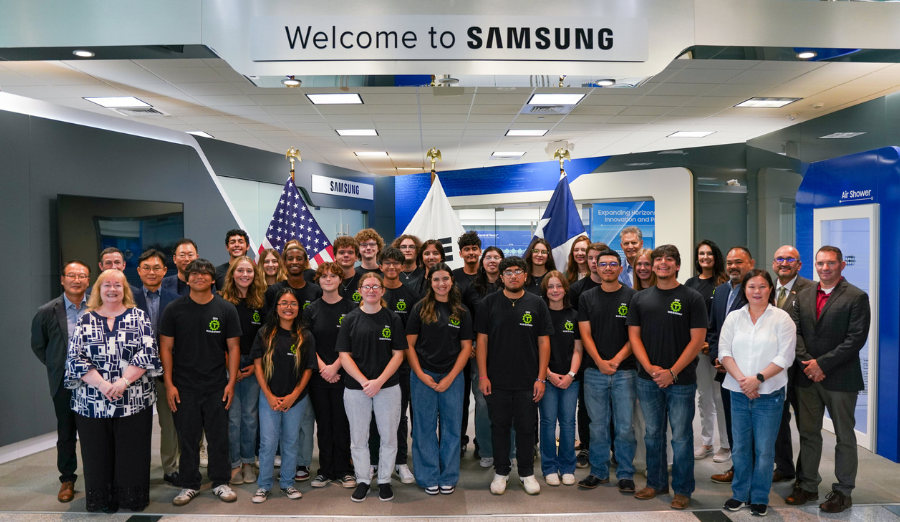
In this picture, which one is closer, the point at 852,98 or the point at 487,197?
the point at 852,98

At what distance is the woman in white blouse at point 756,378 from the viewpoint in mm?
3479

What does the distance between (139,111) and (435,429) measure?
6.73 meters

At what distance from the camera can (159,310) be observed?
4.42m

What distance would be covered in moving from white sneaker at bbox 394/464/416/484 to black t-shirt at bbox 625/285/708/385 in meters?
1.91

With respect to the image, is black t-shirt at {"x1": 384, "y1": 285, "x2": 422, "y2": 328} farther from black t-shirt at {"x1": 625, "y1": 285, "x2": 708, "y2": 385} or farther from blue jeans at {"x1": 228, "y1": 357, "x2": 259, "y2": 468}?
black t-shirt at {"x1": 625, "y1": 285, "x2": 708, "y2": 385}

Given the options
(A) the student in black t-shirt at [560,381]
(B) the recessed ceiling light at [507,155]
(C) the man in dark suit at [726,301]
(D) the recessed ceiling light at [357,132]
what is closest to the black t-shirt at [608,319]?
(A) the student in black t-shirt at [560,381]

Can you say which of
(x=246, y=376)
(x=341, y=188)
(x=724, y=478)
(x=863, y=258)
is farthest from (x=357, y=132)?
(x=724, y=478)

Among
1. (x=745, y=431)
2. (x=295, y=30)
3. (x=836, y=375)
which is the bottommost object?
(x=745, y=431)

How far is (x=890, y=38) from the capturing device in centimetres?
425

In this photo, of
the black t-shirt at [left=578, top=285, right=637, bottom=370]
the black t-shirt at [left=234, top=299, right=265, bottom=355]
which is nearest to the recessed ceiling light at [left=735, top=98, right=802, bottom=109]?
the black t-shirt at [left=578, top=285, right=637, bottom=370]

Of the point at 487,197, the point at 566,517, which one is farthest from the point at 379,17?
the point at 487,197

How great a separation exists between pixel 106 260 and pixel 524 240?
6.72 metres

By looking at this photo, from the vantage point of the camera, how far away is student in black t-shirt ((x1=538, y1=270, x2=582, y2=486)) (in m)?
4.00

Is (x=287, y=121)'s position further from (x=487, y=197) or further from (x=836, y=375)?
(x=836, y=375)
